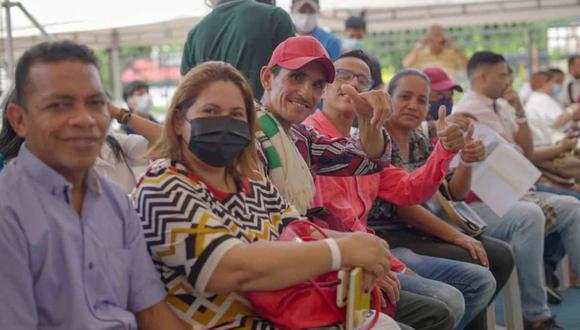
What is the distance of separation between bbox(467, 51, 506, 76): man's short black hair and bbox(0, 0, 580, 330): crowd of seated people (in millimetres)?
1854

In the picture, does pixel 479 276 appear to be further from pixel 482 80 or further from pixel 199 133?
pixel 482 80

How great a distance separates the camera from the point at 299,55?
300cm

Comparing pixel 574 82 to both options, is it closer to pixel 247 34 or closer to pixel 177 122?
pixel 247 34

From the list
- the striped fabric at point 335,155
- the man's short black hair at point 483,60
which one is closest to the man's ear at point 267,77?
the striped fabric at point 335,155

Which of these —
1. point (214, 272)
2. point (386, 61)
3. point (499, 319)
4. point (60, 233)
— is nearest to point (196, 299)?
point (214, 272)

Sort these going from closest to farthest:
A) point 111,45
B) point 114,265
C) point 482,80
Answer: point 114,265 < point 482,80 < point 111,45

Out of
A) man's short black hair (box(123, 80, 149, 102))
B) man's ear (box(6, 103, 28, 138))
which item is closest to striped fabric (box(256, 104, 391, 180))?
man's ear (box(6, 103, 28, 138))

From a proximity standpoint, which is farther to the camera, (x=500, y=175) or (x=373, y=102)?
(x=500, y=175)

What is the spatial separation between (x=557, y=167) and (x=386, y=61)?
285 inches

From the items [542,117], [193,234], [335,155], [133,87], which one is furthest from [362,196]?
[542,117]

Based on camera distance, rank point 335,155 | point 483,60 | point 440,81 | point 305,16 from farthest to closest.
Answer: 1. point 305,16
2. point 483,60
3. point 440,81
4. point 335,155

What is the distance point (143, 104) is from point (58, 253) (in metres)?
5.29

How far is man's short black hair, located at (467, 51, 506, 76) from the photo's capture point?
5573 millimetres

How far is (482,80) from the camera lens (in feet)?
18.2
